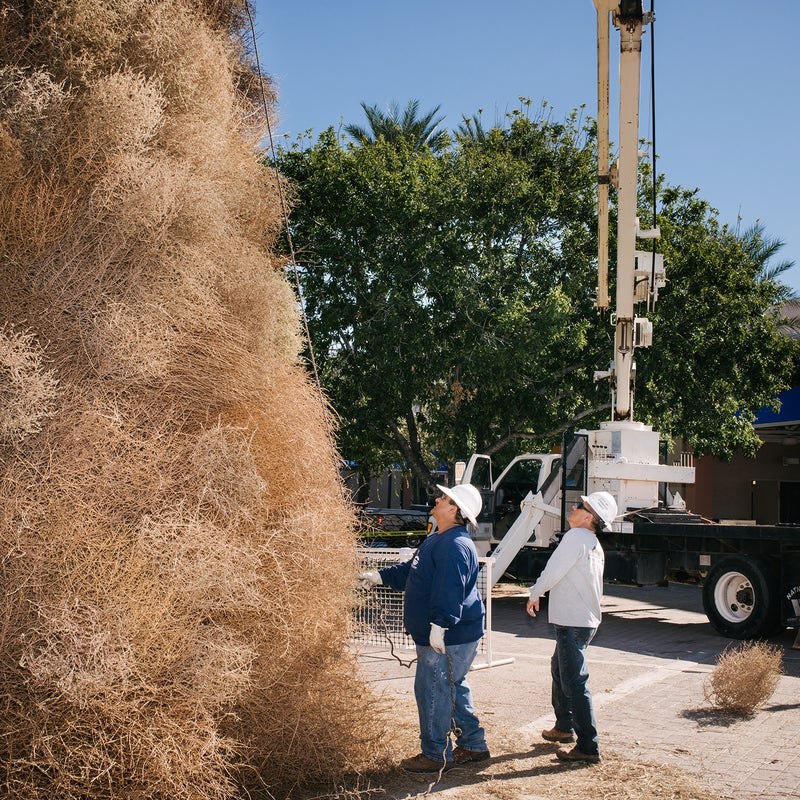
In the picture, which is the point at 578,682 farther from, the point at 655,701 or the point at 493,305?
the point at 493,305

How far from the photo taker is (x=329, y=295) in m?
16.9

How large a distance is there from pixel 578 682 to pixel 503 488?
35.9 ft

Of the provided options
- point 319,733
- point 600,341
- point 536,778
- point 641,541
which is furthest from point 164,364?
point 600,341

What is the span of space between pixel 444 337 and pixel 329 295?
232 cm

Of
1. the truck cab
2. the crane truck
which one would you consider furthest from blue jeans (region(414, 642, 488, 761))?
the truck cab

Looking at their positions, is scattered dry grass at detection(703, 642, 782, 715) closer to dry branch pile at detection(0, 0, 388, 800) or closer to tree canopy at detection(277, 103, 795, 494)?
dry branch pile at detection(0, 0, 388, 800)

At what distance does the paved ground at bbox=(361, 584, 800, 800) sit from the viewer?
5.91m

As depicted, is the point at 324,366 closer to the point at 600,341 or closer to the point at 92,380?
the point at 600,341

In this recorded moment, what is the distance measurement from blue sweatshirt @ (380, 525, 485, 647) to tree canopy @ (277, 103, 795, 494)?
396 inches

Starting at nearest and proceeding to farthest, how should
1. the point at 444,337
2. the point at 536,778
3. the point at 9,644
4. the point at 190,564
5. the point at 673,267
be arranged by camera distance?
the point at 9,644, the point at 190,564, the point at 536,778, the point at 444,337, the point at 673,267

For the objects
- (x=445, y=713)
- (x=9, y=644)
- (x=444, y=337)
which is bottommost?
(x=445, y=713)

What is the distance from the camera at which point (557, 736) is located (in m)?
6.19

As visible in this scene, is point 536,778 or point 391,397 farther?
point 391,397

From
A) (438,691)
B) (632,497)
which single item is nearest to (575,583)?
(438,691)
